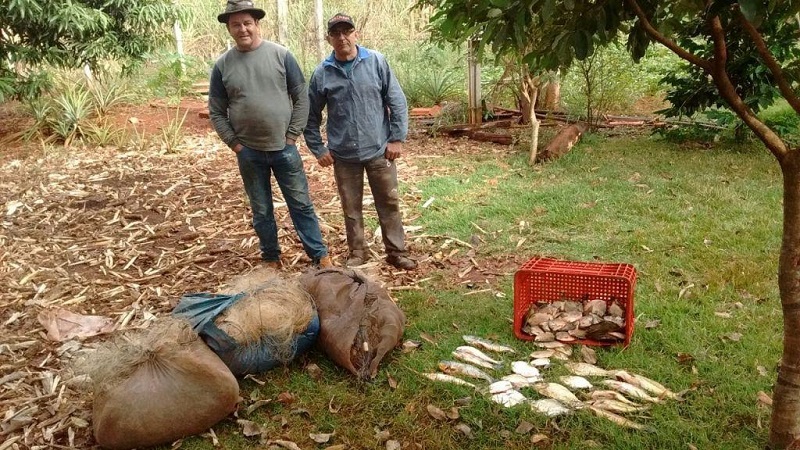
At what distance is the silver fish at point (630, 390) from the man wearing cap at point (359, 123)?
2.17m

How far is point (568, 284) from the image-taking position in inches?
159

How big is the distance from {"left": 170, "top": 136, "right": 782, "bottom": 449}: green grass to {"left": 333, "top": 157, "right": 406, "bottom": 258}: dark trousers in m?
0.59

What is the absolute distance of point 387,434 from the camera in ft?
10.3

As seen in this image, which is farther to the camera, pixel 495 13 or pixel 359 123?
pixel 359 123

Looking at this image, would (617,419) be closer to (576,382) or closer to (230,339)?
(576,382)

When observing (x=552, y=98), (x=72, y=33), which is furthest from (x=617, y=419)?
(x=72, y=33)

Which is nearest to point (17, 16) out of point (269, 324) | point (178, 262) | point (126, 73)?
point (126, 73)

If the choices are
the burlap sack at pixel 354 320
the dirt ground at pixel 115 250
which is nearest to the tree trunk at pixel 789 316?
the burlap sack at pixel 354 320

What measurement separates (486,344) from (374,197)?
1778 mm

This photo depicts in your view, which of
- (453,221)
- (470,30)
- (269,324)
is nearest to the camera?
(470,30)

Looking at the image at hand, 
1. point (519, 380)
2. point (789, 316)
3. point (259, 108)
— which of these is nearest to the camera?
point (789, 316)

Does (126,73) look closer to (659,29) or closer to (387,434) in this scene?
(387,434)

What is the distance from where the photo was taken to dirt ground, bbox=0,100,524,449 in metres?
3.78

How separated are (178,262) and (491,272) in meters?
2.69
